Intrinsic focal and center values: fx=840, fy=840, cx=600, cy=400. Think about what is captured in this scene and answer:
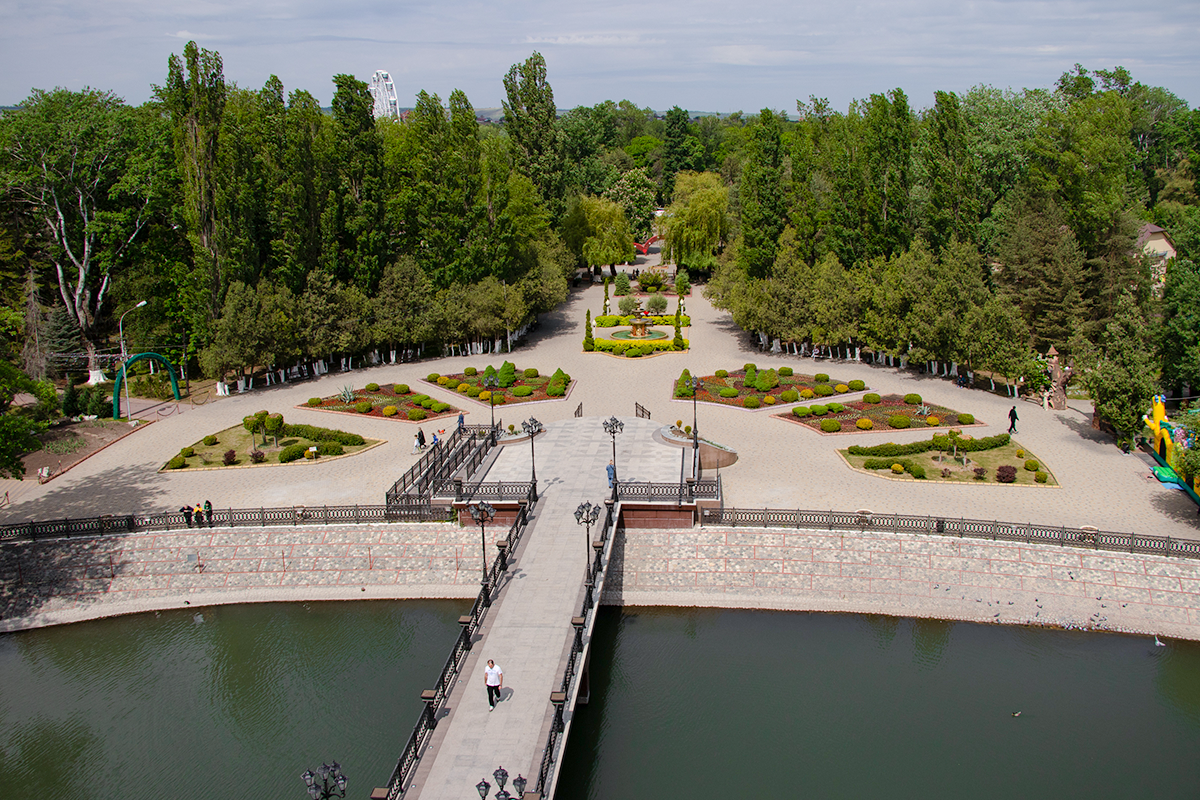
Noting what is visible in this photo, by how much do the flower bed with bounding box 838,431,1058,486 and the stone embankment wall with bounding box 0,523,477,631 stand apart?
47.5 feet

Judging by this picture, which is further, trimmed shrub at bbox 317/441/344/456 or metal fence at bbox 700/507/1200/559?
trimmed shrub at bbox 317/441/344/456

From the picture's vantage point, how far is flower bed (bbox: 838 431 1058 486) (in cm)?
3045

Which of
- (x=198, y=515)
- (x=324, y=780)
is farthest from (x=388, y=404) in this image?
(x=324, y=780)

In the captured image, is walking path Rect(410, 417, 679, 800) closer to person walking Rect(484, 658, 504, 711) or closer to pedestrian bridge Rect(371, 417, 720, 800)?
pedestrian bridge Rect(371, 417, 720, 800)

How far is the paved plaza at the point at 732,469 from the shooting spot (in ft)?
93.5

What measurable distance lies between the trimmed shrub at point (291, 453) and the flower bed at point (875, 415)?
20.9m

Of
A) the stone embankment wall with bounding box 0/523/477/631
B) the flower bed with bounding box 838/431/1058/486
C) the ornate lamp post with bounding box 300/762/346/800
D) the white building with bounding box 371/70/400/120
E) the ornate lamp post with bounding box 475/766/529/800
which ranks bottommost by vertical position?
the stone embankment wall with bounding box 0/523/477/631

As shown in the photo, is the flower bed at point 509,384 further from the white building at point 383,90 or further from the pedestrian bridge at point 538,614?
the white building at point 383,90

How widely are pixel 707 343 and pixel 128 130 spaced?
3594cm

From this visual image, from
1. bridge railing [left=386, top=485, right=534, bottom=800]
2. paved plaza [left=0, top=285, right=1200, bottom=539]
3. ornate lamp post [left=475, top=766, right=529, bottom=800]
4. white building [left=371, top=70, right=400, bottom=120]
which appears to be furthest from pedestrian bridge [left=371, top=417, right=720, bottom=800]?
white building [left=371, top=70, right=400, bottom=120]

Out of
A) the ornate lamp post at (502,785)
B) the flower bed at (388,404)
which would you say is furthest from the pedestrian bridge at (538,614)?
the flower bed at (388,404)

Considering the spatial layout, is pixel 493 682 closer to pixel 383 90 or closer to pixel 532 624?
pixel 532 624

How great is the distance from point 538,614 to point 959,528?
13.3 meters

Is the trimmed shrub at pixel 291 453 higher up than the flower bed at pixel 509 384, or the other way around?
the flower bed at pixel 509 384
